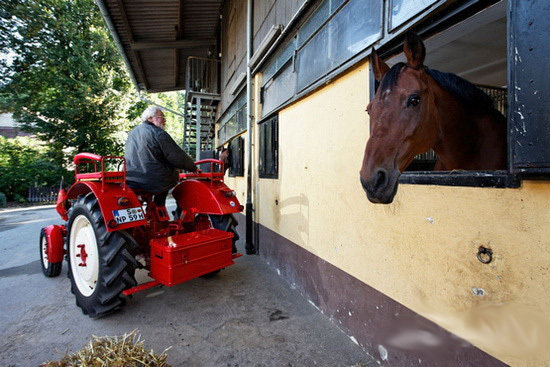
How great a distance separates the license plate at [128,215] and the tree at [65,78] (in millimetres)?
15614

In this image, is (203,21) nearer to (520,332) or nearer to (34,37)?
(34,37)

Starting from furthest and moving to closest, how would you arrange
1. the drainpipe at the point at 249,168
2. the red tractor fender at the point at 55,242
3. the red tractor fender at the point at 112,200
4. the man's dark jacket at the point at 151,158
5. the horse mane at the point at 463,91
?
the drainpipe at the point at 249,168
the red tractor fender at the point at 55,242
the man's dark jacket at the point at 151,158
the red tractor fender at the point at 112,200
the horse mane at the point at 463,91

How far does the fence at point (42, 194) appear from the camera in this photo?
17.1 m

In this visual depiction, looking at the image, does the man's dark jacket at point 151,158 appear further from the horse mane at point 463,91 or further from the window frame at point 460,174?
the horse mane at point 463,91

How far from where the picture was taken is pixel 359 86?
8.89 ft

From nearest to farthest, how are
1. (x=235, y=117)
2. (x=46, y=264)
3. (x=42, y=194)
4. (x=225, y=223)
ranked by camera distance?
1. (x=225, y=223)
2. (x=46, y=264)
3. (x=235, y=117)
4. (x=42, y=194)

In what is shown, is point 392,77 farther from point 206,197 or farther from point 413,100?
point 206,197

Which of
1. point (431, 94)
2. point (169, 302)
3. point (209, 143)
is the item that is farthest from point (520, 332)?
point (209, 143)

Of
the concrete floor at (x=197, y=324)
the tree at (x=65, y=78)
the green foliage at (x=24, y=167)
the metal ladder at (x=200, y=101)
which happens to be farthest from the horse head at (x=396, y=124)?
the green foliage at (x=24, y=167)

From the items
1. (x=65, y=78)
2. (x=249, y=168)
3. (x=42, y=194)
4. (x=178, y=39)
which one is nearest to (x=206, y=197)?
(x=249, y=168)

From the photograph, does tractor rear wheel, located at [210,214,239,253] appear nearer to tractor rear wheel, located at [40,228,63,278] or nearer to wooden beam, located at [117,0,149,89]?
tractor rear wheel, located at [40,228,63,278]

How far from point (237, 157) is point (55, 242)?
5.07 meters

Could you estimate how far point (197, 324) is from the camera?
312 cm

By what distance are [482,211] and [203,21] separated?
1329 cm
